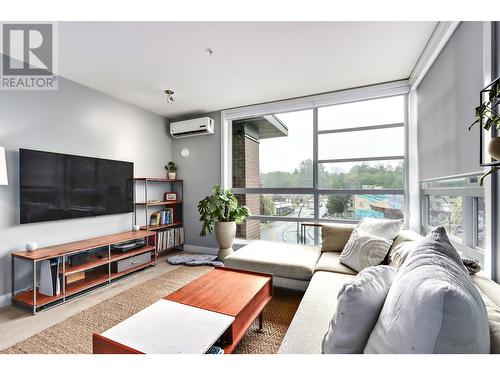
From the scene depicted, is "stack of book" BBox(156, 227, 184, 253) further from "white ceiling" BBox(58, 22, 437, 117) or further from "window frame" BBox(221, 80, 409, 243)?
"white ceiling" BBox(58, 22, 437, 117)

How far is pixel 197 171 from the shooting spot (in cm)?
404

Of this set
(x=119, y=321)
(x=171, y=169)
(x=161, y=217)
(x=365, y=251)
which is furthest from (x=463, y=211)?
(x=171, y=169)

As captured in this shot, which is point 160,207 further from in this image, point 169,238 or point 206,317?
point 206,317

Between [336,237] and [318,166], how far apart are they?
3.90 ft

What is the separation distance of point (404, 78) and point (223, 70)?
7.31ft

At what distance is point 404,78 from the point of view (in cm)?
274

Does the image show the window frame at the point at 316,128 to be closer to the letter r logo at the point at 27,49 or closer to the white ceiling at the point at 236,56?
the white ceiling at the point at 236,56

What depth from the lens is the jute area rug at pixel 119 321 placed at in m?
1.57

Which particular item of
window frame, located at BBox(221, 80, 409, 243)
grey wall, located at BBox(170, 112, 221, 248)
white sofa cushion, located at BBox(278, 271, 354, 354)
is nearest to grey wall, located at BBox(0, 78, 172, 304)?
grey wall, located at BBox(170, 112, 221, 248)

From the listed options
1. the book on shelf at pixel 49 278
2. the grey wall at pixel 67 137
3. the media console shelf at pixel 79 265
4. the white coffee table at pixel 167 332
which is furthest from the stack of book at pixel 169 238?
the white coffee table at pixel 167 332

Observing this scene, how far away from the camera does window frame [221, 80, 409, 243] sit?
2850 millimetres

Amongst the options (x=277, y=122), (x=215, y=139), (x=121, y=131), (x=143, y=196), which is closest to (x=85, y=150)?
(x=121, y=131)

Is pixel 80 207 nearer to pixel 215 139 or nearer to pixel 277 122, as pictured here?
pixel 215 139

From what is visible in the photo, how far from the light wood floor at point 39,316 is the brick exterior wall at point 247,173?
73.3 inches
